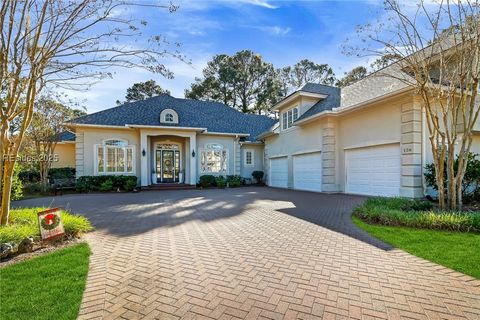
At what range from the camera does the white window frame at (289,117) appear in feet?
56.2

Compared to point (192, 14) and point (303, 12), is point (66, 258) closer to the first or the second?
point (192, 14)

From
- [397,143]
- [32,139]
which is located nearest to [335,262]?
[397,143]

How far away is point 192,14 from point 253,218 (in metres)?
5.79

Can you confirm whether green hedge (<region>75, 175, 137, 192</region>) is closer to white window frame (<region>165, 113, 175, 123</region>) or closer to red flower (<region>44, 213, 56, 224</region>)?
white window frame (<region>165, 113, 175, 123</region>)

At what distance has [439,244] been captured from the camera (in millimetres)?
5145

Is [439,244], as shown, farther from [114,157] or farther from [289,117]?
[114,157]

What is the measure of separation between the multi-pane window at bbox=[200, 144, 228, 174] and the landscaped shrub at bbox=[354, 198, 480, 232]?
1363 cm

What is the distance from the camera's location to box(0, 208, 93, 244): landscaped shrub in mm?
5035

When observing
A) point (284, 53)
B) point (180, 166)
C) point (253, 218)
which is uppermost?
point (284, 53)

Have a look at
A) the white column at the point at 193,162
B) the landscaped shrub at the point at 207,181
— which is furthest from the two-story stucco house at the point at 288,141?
the landscaped shrub at the point at 207,181

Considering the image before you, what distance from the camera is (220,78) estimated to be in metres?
36.0

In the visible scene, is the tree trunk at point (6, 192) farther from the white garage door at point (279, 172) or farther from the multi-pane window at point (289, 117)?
the white garage door at point (279, 172)

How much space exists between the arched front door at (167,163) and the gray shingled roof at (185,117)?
79.3 inches

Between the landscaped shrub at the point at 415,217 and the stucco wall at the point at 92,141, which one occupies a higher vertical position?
the stucco wall at the point at 92,141
